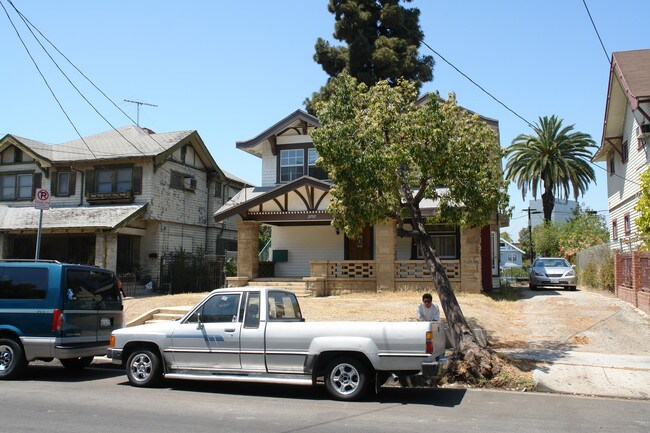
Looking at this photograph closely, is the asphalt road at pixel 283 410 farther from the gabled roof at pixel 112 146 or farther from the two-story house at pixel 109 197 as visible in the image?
the gabled roof at pixel 112 146

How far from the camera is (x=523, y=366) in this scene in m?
10.2

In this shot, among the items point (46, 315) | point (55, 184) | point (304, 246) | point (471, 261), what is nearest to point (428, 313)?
point (46, 315)

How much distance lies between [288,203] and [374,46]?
18.5 metres

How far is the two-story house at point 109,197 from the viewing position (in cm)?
2652

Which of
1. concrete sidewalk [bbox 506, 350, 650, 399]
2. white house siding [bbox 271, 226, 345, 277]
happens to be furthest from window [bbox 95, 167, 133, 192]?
concrete sidewalk [bbox 506, 350, 650, 399]

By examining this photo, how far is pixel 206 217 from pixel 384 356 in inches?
980

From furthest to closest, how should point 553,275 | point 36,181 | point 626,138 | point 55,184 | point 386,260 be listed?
point 36,181 → point 55,184 → point 626,138 → point 553,275 → point 386,260

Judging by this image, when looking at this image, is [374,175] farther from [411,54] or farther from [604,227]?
[604,227]

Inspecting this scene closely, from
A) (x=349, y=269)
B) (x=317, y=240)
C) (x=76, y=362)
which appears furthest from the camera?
(x=317, y=240)

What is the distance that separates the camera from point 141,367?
9.29m

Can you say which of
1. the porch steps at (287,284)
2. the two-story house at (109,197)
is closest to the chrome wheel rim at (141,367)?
the porch steps at (287,284)

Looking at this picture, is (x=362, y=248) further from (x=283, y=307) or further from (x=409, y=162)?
(x=283, y=307)

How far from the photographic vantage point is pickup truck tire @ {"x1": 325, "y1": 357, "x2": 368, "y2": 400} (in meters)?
8.10

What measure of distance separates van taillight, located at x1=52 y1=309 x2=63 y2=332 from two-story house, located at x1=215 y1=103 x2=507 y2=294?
10853 millimetres
